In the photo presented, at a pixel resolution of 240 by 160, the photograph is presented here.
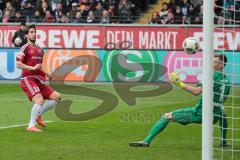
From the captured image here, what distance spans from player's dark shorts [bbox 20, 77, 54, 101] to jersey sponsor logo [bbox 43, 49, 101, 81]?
1031 centimetres

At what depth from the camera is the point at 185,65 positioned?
83.1 ft

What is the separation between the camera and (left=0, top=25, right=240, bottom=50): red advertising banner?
27.3 m

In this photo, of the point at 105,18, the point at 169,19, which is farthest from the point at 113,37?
the point at 169,19

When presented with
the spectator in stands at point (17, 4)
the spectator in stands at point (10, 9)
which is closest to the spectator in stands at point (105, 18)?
the spectator in stands at point (10, 9)

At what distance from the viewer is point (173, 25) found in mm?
27203

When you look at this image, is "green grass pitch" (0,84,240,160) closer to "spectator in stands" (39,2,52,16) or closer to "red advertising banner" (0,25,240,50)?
"red advertising banner" (0,25,240,50)

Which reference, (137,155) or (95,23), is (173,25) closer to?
(95,23)

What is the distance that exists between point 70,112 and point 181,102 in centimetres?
375

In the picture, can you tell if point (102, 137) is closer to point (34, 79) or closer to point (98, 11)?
point (34, 79)

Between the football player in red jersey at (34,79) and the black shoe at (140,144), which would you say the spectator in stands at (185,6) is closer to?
the football player in red jersey at (34,79)

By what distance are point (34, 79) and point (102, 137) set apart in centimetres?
219

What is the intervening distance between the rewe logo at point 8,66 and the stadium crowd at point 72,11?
150 inches

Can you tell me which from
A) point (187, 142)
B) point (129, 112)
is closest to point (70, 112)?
point (129, 112)

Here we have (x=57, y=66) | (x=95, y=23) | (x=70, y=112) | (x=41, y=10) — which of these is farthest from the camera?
(x=41, y=10)
